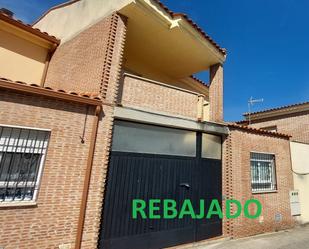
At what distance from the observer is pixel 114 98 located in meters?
6.12

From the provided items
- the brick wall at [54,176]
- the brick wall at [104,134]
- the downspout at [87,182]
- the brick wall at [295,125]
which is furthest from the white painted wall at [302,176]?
the downspout at [87,182]

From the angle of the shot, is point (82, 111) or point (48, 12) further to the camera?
point (48, 12)

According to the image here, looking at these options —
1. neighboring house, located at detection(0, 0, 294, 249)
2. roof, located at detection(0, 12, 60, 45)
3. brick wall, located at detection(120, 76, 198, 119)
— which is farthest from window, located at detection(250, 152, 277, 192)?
roof, located at detection(0, 12, 60, 45)

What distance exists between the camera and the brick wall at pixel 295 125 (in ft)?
46.9

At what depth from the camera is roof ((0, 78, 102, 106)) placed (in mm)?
4656

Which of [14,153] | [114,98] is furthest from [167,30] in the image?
[14,153]

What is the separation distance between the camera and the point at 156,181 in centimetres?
664

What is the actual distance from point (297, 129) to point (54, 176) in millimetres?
14989

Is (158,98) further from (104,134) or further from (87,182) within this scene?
(87,182)

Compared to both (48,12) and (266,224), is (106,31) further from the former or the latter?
(266,224)

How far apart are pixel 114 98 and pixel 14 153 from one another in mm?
2649

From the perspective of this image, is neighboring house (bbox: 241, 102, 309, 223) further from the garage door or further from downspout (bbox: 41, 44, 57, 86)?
downspout (bbox: 41, 44, 57, 86)

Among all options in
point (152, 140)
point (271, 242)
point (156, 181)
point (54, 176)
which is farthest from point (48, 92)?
point (271, 242)

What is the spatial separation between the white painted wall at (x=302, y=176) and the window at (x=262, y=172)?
1.46 meters
